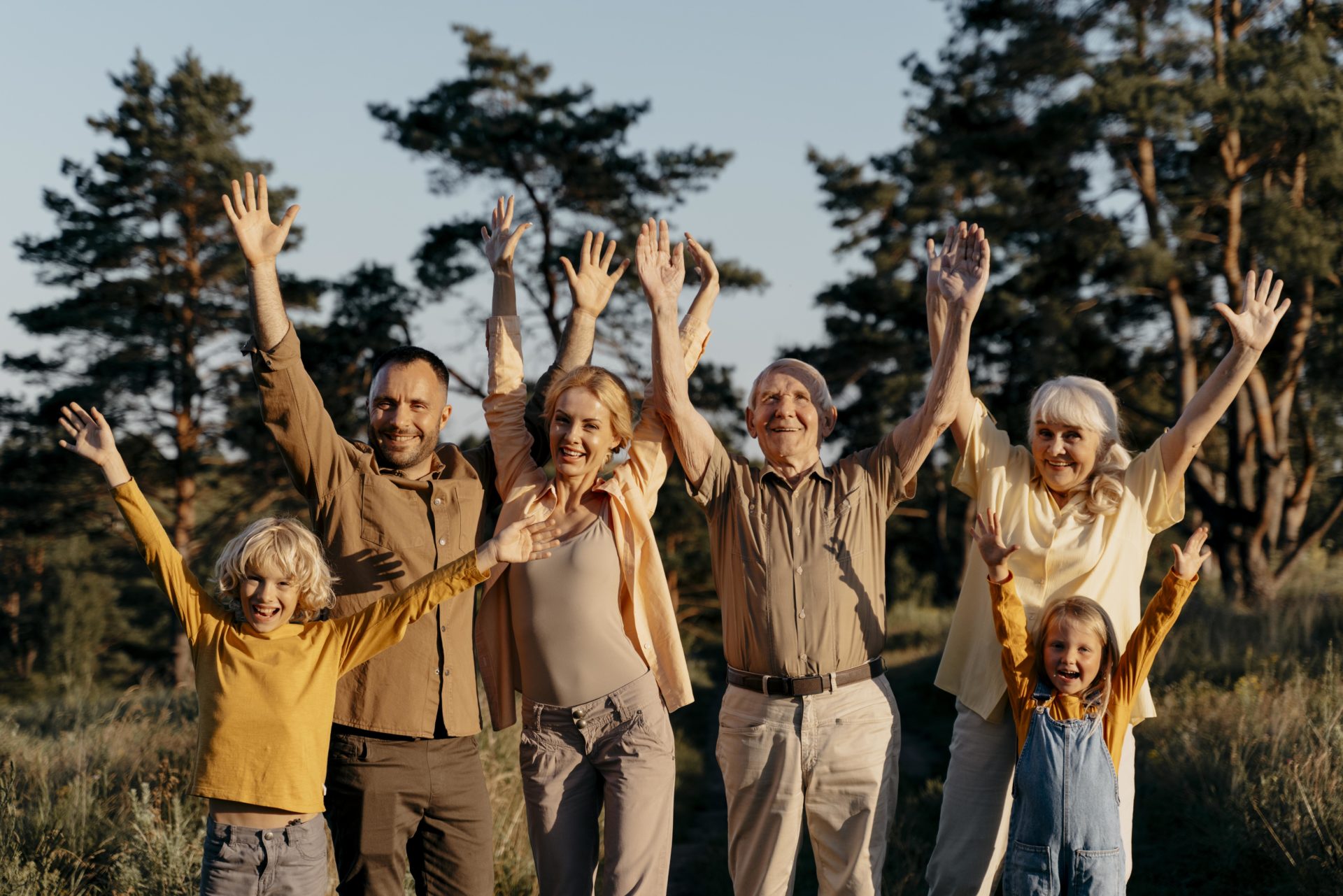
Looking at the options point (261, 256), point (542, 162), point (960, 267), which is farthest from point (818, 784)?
point (542, 162)

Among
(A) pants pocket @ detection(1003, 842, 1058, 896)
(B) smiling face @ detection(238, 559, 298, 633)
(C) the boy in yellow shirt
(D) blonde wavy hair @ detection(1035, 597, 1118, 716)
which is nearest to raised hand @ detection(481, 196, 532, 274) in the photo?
(C) the boy in yellow shirt

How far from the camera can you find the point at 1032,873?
3580 millimetres

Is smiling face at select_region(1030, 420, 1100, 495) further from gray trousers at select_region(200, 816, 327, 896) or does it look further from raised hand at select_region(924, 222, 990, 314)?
gray trousers at select_region(200, 816, 327, 896)

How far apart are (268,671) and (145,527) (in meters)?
0.54

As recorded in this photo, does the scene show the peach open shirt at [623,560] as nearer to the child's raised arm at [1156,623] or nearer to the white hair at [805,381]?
the white hair at [805,381]

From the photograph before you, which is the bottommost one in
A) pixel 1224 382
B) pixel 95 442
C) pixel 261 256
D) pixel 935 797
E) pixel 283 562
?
pixel 935 797

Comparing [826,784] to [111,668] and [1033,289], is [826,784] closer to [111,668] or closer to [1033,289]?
[1033,289]

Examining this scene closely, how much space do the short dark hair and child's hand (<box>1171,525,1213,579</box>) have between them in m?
2.33

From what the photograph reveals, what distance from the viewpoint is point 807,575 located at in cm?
374

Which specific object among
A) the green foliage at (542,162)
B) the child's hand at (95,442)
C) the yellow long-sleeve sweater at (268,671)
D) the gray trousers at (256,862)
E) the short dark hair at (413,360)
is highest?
the green foliage at (542,162)

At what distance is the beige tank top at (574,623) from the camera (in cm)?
349

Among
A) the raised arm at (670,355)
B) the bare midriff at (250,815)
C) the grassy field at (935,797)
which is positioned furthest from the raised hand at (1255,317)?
the bare midriff at (250,815)

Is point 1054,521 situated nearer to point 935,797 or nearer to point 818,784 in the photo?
point 818,784

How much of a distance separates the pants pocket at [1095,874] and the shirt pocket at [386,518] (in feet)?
7.26
